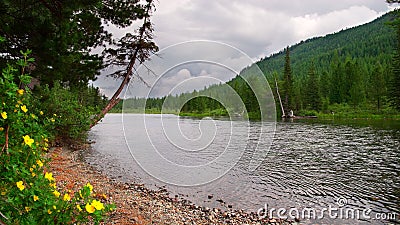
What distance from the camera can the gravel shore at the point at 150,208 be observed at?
627cm

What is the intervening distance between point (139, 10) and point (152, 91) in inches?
281

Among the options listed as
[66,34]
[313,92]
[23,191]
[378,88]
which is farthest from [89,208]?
[313,92]

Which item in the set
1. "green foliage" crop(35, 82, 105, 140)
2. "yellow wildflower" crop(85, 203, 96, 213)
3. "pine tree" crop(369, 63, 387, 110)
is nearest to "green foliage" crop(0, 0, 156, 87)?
"green foliage" crop(35, 82, 105, 140)

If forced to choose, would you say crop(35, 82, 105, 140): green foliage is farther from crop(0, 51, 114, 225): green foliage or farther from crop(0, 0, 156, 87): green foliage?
crop(0, 51, 114, 225): green foliage

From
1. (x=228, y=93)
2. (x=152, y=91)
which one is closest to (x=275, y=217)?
(x=228, y=93)

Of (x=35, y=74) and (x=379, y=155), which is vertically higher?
(x=35, y=74)

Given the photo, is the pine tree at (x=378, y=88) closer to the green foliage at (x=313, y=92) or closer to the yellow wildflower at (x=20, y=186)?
the green foliage at (x=313, y=92)

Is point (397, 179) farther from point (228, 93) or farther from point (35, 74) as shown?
point (35, 74)

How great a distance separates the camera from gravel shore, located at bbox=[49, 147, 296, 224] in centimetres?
627

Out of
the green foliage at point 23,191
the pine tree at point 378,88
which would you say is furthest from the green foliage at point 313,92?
the green foliage at point 23,191

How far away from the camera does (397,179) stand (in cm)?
1050

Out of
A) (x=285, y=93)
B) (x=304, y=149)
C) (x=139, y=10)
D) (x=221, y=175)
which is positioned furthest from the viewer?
(x=285, y=93)

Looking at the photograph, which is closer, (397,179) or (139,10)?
(397,179)

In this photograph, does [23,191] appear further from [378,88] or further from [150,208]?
[378,88]
